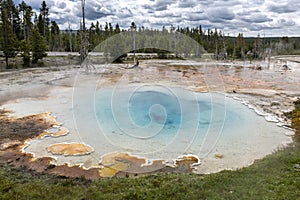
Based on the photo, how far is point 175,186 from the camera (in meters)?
6.52

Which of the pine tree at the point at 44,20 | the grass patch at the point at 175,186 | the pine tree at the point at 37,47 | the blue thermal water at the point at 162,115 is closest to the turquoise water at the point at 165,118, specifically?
the blue thermal water at the point at 162,115

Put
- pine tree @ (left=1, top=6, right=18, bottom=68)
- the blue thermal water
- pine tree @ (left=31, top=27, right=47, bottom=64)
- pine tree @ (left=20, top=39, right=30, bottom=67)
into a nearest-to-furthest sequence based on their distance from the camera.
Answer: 1. the blue thermal water
2. pine tree @ (left=1, top=6, right=18, bottom=68)
3. pine tree @ (left=20, top=39, right=30, bottom=67)
4. pine tree @ (left=31, top=27, right=47, bottom=64)

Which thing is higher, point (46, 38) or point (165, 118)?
point (46, 38)

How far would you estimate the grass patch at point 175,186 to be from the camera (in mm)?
6066

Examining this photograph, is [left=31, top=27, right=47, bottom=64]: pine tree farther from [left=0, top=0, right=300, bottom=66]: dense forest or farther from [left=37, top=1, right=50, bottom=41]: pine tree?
[left=37, top=1, right=50, bottom=41]: pine tree

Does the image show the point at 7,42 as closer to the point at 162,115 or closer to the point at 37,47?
the point at 37,47

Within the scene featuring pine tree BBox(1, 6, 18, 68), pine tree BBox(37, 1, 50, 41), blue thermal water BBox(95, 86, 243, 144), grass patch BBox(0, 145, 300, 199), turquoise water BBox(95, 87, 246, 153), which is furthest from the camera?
pine tree BBox(37, 1, 50, 41)

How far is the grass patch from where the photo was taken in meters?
6.07

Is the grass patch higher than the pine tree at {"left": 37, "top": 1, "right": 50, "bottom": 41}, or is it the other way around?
the pine tree at {"left": 37, "top": 1, "right": 50, "bottom": 41}

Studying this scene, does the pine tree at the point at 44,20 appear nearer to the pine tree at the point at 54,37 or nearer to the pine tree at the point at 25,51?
the pine tree at the point at 54,37

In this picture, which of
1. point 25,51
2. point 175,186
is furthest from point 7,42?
point 175,186

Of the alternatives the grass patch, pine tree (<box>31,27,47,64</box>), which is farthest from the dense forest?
the grass patch

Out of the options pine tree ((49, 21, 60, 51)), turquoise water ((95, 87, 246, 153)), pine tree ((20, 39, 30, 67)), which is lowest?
→ turquoise water ((95, 87, 246, 153))

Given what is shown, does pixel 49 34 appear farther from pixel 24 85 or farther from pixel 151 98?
pixel 151 98
